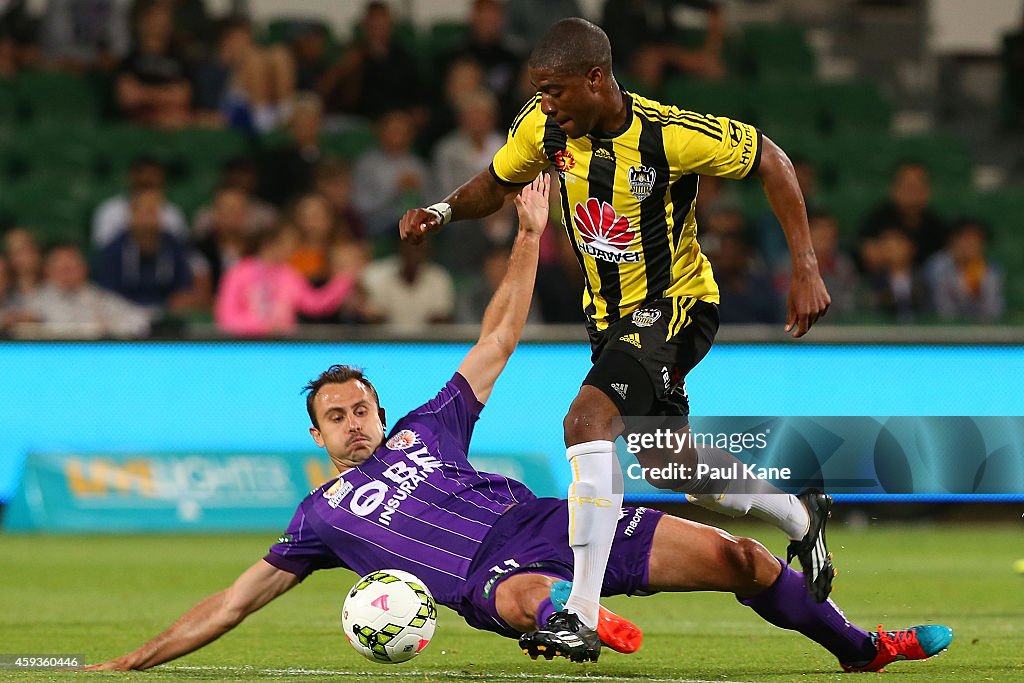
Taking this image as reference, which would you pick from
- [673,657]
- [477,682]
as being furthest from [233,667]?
[673,657]

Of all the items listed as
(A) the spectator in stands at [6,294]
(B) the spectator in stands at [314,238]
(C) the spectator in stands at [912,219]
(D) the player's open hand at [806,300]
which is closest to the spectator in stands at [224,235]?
(B) the spectator in stands at [314,238]

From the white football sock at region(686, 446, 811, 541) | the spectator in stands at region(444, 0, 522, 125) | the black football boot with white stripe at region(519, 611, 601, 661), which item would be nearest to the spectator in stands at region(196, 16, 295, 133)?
the spectator in stands at region(444, 0, 522, 125)

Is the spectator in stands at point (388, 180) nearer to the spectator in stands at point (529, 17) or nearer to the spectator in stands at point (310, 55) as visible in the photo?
the spectator in stands at point (310, 55)

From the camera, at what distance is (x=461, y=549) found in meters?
5.81

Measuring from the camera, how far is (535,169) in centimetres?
620

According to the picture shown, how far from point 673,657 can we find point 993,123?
44.0 feet

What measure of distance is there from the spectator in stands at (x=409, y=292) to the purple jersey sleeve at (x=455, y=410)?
21.2 feet

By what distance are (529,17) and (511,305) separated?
10055 mm

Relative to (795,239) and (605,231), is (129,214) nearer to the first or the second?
(605,231)

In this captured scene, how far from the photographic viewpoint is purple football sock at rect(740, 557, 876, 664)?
18.2 feet

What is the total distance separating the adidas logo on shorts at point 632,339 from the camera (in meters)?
5.73

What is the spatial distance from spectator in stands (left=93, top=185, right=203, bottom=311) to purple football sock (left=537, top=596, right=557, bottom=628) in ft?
27.9

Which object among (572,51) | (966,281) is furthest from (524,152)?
(966,281)

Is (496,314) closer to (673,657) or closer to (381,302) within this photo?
(673,657)
